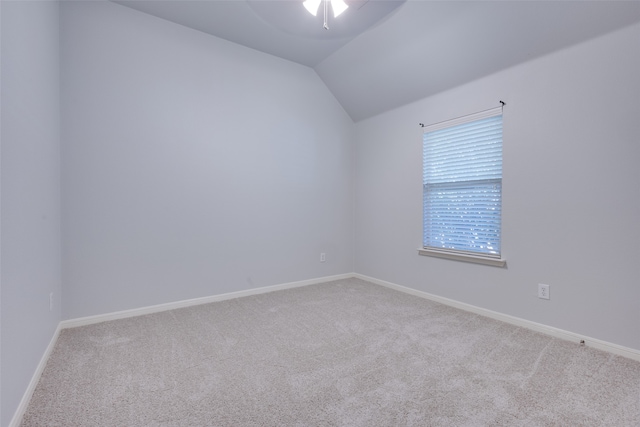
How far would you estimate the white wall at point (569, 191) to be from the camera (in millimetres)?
1954

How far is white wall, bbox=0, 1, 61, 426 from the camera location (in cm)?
130

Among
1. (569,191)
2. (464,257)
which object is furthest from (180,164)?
(569,191)

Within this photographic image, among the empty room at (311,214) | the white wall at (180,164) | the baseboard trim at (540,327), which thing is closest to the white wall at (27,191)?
the empty room at (311,214)

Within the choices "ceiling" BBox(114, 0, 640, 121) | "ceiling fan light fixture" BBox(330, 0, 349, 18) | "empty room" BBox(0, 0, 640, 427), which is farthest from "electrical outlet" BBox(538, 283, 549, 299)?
"ceiling fan light fixture" BBox(330, 0, 349, 18)

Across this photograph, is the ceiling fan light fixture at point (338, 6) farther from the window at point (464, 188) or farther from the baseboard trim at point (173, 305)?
the baseboard trim at point (173, 305)

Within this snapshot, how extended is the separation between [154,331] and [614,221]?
3.55 metres

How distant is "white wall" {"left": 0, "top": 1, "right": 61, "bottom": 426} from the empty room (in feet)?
0.07

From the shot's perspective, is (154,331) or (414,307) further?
(414,307)

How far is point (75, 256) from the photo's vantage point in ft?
8.06

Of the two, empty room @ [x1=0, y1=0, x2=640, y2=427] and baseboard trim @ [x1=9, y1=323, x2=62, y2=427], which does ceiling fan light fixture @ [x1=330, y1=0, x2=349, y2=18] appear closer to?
empty room @ [x1=0, y1=0, x2=640, y2=427]

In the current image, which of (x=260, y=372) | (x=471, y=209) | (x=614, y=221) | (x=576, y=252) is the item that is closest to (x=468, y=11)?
(x=471, y=209)

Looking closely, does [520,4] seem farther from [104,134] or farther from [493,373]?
[104,134]

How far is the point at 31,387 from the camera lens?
1545 millimetres

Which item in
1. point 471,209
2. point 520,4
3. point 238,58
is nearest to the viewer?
point 520,4
